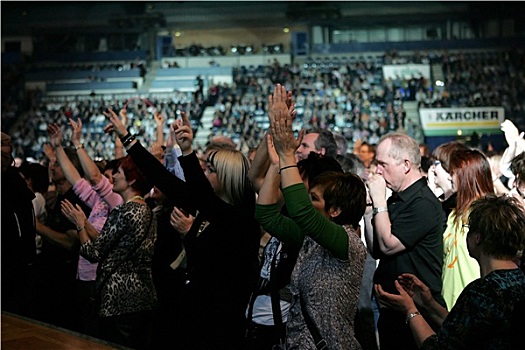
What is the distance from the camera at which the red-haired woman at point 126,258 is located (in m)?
3.81

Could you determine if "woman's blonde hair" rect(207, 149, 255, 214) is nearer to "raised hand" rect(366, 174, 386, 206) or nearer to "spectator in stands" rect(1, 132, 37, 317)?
"raised hand" rect(366, 174, 386, 206)

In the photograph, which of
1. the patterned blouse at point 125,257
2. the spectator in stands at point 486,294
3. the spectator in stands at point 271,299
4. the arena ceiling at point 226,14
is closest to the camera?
the spectator in stands at point 486,294

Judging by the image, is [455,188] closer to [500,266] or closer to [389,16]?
[500,266]

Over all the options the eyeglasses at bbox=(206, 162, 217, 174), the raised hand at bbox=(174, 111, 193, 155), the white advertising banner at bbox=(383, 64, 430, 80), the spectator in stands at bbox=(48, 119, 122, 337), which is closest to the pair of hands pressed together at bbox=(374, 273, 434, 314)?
the eyeglasses at bbox=(206, 162, 217, 174)

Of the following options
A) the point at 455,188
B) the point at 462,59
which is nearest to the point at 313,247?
the point at 455,188

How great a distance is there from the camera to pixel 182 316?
3246mm

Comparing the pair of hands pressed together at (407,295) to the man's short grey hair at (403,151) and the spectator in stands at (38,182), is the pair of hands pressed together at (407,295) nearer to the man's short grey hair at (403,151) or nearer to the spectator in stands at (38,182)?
the man's short grey hair at (403,151)

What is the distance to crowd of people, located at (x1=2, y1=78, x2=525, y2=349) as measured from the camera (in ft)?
7.62

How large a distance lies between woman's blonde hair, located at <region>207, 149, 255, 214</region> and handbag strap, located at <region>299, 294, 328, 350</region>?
2.18 ft

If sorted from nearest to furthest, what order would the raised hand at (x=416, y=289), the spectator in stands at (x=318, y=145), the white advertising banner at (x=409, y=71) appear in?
the raised hand at (x=416, y=289), the spectator in stands at (x=318, y=145), the white advertising banner at (x=409, y=71)

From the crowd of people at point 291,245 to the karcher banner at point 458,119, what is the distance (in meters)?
12.1

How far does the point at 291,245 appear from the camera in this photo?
2.69 metres

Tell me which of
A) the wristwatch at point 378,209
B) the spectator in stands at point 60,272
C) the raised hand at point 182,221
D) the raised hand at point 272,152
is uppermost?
the raised hand at point 272,152

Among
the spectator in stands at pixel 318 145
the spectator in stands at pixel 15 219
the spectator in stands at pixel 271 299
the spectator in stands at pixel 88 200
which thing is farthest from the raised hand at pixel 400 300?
the spectator in stands at pixel 15 219
